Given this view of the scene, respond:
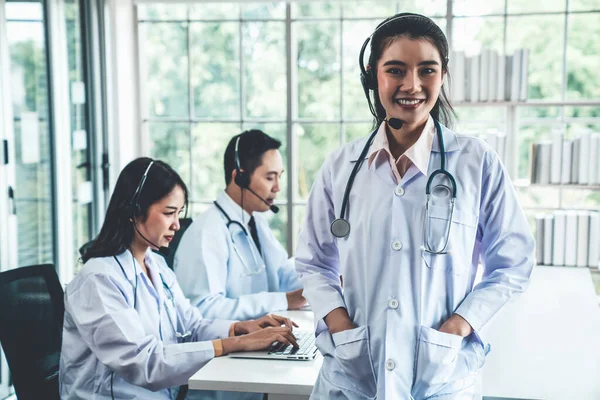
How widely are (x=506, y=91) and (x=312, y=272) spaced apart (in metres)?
2.91

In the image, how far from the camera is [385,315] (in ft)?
4.47

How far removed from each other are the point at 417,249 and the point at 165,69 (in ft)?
12.6

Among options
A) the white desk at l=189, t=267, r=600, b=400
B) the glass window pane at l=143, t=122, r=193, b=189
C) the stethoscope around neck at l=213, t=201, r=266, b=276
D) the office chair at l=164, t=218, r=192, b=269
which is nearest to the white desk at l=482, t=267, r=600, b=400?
the white desk at l=189, t=267, r=600, b=400

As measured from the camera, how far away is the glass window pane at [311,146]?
472 cm

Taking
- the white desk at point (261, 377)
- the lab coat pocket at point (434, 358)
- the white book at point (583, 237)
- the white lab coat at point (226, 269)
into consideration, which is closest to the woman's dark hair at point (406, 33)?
the lab coat pocket at point (434, 358)

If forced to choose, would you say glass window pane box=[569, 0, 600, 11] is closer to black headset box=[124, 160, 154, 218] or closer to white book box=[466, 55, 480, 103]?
white book box=[466, 55, 480, 103]

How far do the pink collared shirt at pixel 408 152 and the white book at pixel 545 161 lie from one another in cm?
277

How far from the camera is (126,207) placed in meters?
2.06

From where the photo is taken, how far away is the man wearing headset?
2486 mm

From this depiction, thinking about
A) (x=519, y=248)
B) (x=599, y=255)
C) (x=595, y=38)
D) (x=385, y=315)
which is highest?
(x=595, y=38)

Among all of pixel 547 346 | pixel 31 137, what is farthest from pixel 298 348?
pixel 31 137

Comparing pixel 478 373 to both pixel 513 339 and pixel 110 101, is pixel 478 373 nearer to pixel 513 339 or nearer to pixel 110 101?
pixel 513 339

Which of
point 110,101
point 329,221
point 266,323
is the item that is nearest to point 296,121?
point 110,101

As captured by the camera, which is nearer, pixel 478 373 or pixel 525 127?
pixel 478 373
